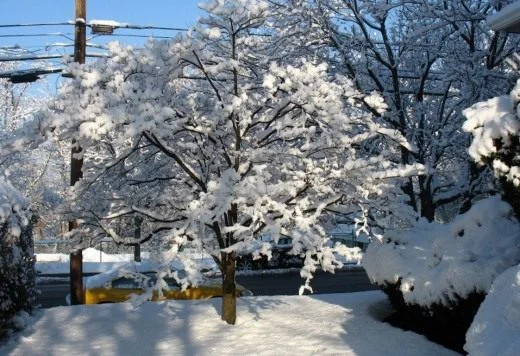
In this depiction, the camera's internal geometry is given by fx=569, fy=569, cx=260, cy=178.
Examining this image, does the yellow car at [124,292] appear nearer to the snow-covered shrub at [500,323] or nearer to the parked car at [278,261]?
the snow-covered shrub at [500,323]

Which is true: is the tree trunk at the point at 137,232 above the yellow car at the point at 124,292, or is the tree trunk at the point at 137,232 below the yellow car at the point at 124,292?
above

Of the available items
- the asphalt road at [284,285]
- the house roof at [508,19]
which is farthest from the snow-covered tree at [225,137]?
the asphalt road at [284,285]

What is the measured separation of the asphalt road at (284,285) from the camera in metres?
17.7

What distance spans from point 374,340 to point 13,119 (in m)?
25.8

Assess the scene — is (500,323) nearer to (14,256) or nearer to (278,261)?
(14,256)

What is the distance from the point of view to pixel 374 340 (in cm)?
764

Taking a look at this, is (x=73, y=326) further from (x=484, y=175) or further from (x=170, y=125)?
(x=484, y=175)

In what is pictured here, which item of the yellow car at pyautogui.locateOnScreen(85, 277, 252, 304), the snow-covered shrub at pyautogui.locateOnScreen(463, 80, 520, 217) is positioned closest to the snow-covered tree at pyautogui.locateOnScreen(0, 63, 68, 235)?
the yellow car at pyautogui.locateOnScreen(85, 277, 252, 304)

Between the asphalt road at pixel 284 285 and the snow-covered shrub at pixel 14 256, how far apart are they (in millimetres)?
7282

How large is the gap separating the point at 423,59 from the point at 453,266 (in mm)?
6451

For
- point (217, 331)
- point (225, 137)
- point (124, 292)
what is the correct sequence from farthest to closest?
point (124, 292)
point (225, 137)
point (217, 331)

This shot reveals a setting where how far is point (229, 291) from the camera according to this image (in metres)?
8.59

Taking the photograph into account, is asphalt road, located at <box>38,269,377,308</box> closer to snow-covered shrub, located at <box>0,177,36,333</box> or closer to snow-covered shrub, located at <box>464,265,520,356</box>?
snow-covered shrub, located at <box>0,177,36,333</box>

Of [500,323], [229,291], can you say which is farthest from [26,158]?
[500,323]
